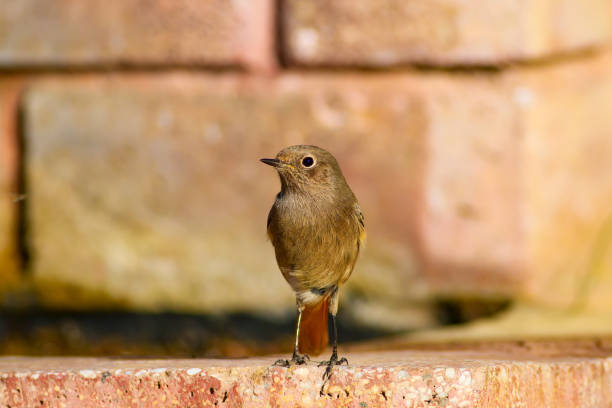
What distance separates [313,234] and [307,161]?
0.27 meters

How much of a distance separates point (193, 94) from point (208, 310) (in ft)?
Result: 3.71

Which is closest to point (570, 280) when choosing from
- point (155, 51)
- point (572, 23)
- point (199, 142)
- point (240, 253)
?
point (572, 23)

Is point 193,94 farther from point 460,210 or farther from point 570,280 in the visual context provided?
point 570,280

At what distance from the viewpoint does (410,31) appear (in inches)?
184

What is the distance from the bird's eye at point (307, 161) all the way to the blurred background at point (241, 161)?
5.19 ft

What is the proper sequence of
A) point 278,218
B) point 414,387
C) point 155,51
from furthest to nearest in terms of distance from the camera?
point 155,51 < point 278,218 < point 414,387

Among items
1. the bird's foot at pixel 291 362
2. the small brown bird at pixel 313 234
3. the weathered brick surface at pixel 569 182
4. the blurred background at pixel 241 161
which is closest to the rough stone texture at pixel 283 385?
the bird's foot at pixel 291 362

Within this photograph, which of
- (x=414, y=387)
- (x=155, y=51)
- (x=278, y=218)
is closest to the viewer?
(x=414, y=387)

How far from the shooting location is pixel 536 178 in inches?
192

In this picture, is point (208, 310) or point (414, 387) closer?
point (414, 387)

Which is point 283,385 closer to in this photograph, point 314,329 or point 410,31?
point 314,329

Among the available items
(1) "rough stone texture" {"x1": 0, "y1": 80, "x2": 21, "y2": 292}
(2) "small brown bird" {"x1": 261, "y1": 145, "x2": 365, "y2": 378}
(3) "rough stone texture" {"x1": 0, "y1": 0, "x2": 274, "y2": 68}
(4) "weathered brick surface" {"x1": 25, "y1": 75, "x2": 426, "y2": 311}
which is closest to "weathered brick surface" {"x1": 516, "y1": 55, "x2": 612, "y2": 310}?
(4) "weathered brick surface" {"x1": 25, "y1": 75, "x2": 426, "y2": 311}

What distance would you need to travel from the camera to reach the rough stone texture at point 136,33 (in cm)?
470

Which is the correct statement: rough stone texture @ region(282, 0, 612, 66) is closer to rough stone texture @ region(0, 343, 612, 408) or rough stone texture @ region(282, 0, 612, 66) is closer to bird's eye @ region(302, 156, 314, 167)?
bird's eye @ region(302, 156, 314, 167)
